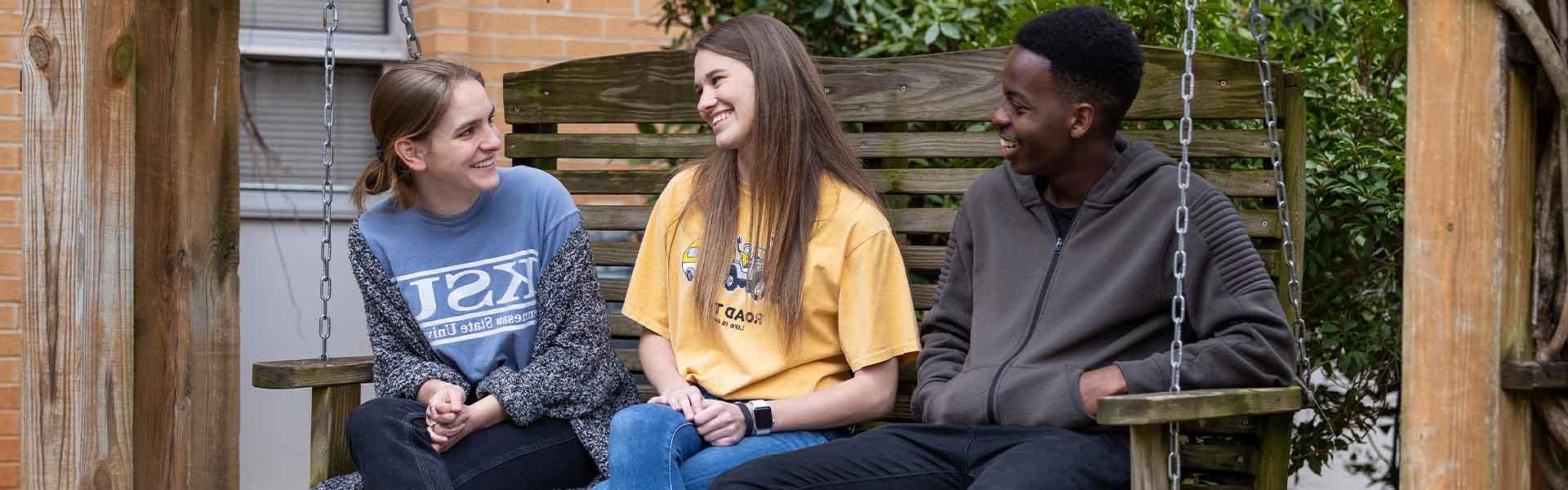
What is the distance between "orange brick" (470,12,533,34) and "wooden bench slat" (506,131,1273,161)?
124 cm

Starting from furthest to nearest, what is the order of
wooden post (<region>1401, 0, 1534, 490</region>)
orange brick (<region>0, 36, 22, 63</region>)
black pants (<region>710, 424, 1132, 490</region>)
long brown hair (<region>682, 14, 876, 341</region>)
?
1. orange brick (<region>0, 36, 22, 63</region>)
2. long brown hair (<region>682, 14, 876, 341</region>)
3. black pants (<region>710, 424, 1132, 490</region>)
4. wooden post (<region>1401, 0, 1534, 490</region>)

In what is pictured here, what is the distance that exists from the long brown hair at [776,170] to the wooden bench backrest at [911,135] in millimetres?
455

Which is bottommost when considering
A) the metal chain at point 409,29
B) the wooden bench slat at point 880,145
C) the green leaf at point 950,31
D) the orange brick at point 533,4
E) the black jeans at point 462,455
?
the black jeans at point 462,455

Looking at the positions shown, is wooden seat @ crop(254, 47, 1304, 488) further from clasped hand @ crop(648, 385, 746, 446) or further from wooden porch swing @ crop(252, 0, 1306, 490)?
clasped hand @ crop(648, 385, 746, 446)

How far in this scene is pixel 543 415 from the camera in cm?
357

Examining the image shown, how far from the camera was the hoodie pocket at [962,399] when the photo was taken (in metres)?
3.19

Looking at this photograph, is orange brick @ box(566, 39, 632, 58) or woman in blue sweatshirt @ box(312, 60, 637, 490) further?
orange brick @ box(566, 39, 632, 58)

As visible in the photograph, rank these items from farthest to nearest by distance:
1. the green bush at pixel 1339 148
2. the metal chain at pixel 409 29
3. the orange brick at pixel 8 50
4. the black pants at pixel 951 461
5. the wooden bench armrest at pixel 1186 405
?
1. the orange brick at pixel 8 50
2. the green bush at pixel 1339 148
3. the metal chain at pixel 409 29
4. the black pants at pixel 951 461
5. the wooden bench armrest at pixel 1186 405

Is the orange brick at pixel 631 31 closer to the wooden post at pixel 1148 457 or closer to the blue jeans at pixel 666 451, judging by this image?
the blue jeans at pixel 666 451

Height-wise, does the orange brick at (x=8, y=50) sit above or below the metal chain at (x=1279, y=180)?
above

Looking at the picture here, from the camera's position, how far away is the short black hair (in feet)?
10.6

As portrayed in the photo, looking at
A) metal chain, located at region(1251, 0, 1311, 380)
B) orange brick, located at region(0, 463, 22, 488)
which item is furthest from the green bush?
orange brick, located at region(0, 463, 22, 488)

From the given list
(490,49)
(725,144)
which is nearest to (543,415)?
(725,144)

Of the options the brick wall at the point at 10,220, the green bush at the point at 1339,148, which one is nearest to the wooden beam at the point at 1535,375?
the green bush at the point at 1339,148
